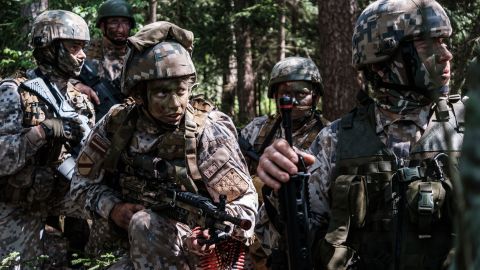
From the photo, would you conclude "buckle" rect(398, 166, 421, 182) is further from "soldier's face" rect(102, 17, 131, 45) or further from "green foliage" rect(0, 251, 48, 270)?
"soldier's face" rect(102, 17, 131, 45)

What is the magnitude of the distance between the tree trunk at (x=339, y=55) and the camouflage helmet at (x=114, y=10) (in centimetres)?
250

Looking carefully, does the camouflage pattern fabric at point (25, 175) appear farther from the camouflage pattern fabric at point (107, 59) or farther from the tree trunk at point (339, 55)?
the tree trunk at point (339, 55)


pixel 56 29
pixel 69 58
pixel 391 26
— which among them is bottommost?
pixel 69 58

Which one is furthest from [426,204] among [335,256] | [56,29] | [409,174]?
[56,29]

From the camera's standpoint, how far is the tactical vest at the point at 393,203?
322cm

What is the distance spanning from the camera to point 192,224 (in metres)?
4.54

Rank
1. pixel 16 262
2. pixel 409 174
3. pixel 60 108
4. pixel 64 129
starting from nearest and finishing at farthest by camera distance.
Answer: pixel 409 174, pixel 16 262, pixel 64 129, pixel 60 108

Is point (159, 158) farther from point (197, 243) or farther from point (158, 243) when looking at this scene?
point (197, 243)

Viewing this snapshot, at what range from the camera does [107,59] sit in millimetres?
8984

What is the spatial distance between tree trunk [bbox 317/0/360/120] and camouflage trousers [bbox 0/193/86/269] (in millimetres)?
3730

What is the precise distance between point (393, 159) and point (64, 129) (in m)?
4.03

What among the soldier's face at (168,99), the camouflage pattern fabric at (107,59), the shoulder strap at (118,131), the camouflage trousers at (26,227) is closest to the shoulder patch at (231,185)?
the soldier's face at (168,99)

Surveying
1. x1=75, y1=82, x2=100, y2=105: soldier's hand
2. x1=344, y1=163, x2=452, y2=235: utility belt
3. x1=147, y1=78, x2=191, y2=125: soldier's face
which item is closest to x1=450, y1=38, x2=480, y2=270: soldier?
x1=344, y1=163, x2=452, y2=235: utility belt

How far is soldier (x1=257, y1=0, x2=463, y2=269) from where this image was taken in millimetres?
3224
